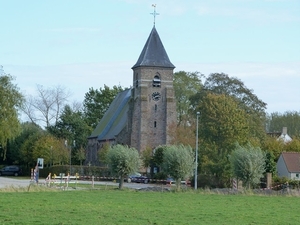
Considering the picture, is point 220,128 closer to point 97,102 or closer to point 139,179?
point 139,179

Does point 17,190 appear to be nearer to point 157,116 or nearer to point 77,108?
point 157,116

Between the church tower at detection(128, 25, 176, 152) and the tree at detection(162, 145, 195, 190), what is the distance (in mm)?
38783

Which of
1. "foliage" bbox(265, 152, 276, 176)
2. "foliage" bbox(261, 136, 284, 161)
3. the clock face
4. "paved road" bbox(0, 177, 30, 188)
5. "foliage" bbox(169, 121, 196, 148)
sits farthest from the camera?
the clock face

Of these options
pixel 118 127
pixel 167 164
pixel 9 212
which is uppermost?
pixel 118 127

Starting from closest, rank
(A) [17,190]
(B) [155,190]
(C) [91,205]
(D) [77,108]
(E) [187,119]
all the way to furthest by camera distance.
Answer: (C) [91,205], (A) [17,190], (B) [155,190], (E) [187,119], (D) [77,108]

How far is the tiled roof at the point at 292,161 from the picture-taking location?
2739 inches

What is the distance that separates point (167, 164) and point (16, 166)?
47.8 metres

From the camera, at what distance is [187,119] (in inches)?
4267

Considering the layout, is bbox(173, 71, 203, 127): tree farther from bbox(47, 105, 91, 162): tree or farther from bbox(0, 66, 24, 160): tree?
bbox(0, 66, 24, 160): tree

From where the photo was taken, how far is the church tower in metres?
93.8

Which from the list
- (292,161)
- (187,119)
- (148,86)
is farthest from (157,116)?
(292,161)

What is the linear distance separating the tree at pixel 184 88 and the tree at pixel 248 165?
192 ft

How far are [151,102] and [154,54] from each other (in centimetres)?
627

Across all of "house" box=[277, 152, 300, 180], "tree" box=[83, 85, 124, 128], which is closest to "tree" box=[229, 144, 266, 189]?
"house" box=[277, 152, 300, 180]
